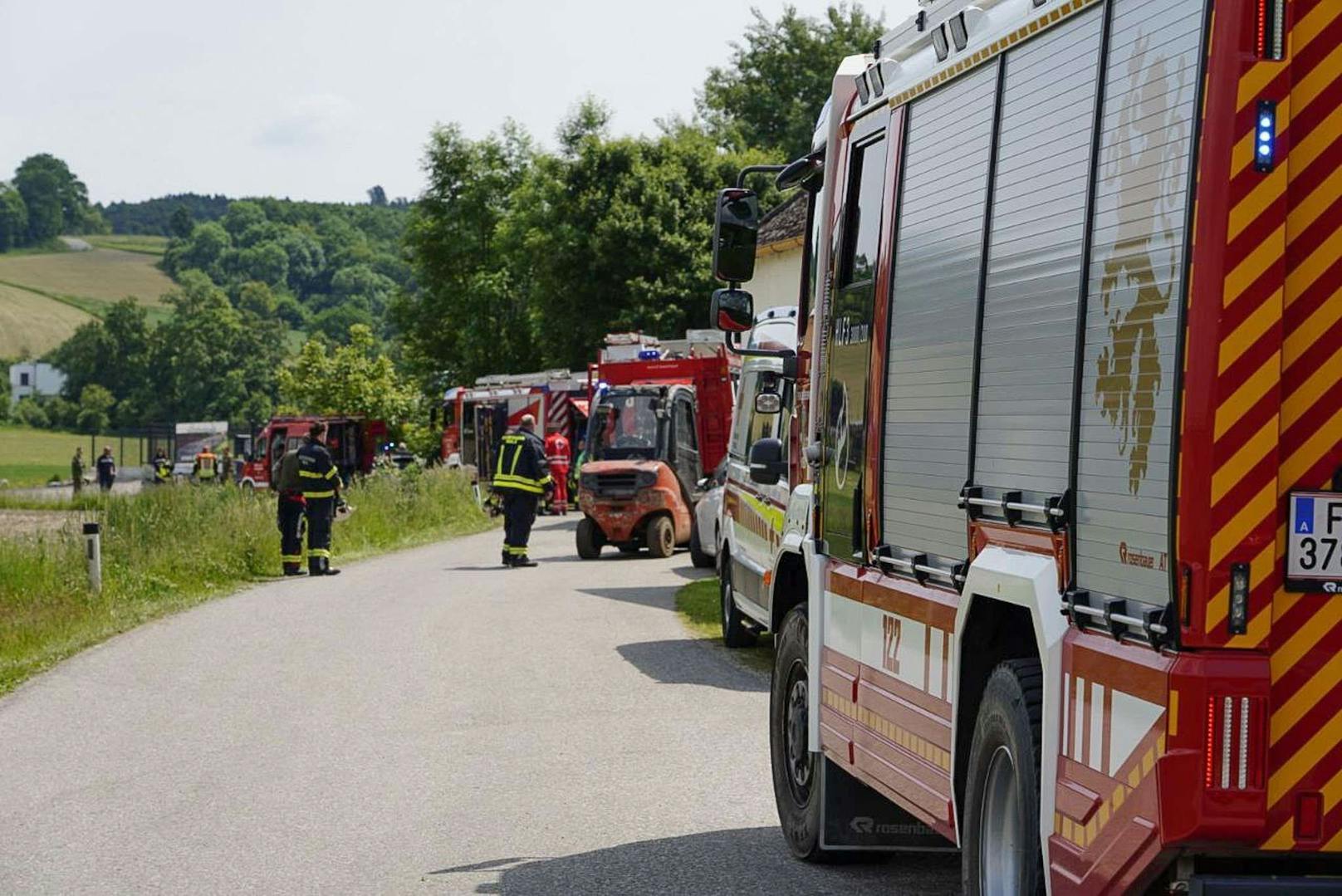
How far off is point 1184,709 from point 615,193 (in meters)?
52.0

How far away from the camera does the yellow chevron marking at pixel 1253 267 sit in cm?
406

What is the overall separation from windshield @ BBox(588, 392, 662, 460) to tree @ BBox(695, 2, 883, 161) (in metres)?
39.2

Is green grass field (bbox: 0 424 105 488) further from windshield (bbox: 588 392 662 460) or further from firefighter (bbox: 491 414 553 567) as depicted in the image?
firefighter (bbox: 491 414 553 567)

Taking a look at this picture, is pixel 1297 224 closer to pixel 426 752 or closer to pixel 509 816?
pixel 509 816

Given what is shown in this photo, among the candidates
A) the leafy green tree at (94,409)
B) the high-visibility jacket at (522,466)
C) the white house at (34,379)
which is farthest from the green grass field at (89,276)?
the high-visibility jacket at (522,466)

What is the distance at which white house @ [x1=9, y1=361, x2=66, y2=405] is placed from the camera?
138m

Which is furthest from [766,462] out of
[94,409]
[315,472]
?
[94,409]

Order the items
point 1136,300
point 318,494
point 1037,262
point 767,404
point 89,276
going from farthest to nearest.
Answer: point 89,276 → point 318,494 → point 767,404 → point 1037,262 → point 1136,300

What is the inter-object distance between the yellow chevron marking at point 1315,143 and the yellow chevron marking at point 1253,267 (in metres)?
0.16

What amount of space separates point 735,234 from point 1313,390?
15.3 feet

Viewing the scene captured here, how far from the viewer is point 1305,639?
4.09m

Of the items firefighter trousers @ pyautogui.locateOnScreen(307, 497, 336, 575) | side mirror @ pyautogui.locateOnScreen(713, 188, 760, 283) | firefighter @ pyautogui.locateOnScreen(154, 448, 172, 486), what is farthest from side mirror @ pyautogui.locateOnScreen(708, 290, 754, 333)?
firefighter @ pyautogui.locateOnScreen(154, 448, 172, 486)

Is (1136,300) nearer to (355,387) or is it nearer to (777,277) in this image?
(777,277)

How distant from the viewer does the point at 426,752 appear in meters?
10.8
